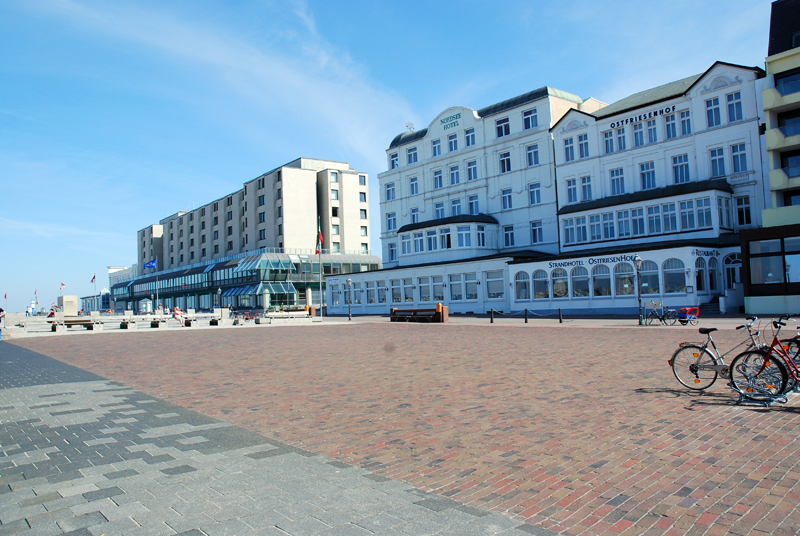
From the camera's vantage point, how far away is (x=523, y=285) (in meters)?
41.8

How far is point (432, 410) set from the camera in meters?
8.02

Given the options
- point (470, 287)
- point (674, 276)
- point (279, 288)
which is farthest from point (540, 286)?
point (279, 288)

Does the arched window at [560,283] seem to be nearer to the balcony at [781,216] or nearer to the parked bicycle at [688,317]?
the balcony at [781,216]

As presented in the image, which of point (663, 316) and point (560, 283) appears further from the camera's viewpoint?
point (560, 283)

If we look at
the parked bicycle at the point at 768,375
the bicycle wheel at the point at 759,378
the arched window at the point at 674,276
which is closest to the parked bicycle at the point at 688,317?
the arched window at the point at 674,276

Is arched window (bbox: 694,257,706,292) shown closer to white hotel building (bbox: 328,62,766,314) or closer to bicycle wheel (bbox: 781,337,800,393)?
white hotel building (bbox: 328,62,766,314)

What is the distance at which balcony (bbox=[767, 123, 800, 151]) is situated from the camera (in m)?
32.0

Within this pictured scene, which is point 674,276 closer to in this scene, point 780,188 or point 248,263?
point 780,188

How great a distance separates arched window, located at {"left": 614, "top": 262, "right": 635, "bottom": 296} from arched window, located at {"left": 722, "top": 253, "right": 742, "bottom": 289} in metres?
5.34

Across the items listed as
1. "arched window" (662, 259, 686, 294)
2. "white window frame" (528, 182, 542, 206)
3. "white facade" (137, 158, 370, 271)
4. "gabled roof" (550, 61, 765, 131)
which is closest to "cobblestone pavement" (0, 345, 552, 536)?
"arched window" (662, 259, 686, 294)

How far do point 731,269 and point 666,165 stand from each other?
8.70m

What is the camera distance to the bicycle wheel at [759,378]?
304 inches

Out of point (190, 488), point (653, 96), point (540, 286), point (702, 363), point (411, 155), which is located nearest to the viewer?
point (190, 488)

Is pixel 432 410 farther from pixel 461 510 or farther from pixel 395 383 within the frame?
pixel 461 510
